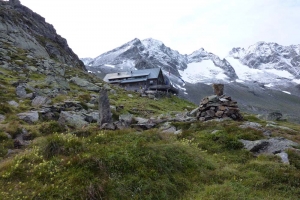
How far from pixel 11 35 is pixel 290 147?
63.4 m

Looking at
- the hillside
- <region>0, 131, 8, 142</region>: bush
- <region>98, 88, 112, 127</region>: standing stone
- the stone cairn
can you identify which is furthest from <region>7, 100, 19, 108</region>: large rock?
the stone cairn

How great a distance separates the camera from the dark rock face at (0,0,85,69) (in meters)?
58.8

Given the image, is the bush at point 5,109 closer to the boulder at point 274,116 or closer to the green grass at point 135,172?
the green grass at point 135,172

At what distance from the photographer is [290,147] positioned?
13.0 m

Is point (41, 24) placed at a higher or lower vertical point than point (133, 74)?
higher

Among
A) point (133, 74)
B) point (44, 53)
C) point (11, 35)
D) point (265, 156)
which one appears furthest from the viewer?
point (133, 74)

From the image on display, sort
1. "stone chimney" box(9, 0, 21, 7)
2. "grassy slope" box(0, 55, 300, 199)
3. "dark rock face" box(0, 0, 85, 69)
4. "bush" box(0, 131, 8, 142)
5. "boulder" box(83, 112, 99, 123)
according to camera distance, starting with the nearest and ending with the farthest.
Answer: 1. "grassy slope" box(0, 55, 300, 199)
2. "bush" box(0, 131, 8, 142)
3. "boulder" box(83, 112, 99, 123)
4. "dark rock face" box(0, 0, 85, 69)
5. "stone chimney" box(9, 0, 21, 7)

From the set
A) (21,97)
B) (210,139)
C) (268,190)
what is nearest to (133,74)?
(21,97)

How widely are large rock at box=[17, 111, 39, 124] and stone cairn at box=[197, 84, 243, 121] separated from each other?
1205cm

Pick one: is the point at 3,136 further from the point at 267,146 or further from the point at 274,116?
the point at 274,116

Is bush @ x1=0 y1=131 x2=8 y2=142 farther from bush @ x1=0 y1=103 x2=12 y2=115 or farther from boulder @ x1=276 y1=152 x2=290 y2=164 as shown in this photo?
boulder @ x1=276 y1=152 x2=290 y2=164

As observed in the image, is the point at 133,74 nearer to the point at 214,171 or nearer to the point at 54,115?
the point at 54,115

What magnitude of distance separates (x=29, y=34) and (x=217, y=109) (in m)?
65.5

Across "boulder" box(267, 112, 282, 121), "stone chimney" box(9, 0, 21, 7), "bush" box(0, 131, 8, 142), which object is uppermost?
"stone chimney" box(9, 0, 21, 7)
